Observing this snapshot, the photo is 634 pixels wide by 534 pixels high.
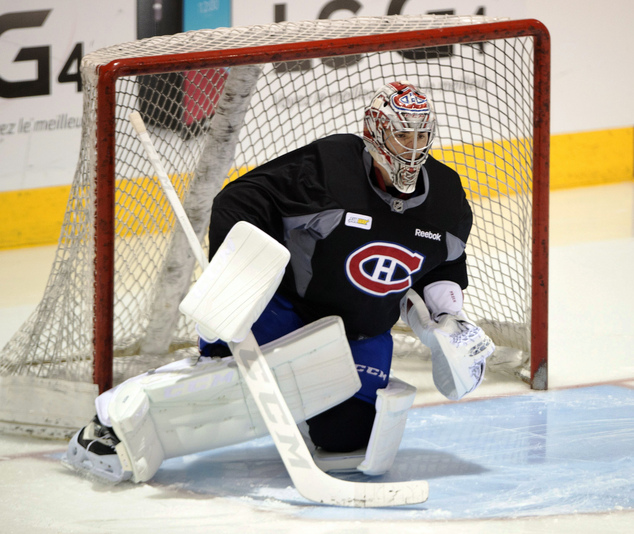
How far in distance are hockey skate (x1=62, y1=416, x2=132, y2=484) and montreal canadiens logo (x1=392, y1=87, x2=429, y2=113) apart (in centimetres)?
100

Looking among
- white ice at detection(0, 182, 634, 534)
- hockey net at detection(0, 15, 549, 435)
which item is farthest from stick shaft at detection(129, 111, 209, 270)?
white ice at detection(0, 182, 634, 534)

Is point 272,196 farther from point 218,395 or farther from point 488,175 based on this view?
point 488,175

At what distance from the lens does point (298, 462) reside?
1981 mm

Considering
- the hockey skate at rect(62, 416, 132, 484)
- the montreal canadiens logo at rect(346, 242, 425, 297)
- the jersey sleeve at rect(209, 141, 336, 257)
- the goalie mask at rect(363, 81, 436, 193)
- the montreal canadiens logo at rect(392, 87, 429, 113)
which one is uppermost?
the montreal canadiens logo at rect(392, 87, 429, 113)

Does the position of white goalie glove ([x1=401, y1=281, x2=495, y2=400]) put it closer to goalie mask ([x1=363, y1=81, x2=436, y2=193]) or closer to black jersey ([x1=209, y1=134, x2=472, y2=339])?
black jersey ([x1=209, y1=134, x2=472, y2=339])

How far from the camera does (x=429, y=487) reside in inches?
82.4

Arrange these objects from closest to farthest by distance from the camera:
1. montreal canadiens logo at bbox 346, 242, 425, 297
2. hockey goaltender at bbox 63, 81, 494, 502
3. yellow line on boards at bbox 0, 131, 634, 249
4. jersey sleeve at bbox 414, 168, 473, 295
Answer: hockey goaltender at bbox 63, 81, 494, 502 < montreal canadiens logo at bbox 346, 242, 425, 297 < jersey sleeve at bbox 414, 168, 473, 295 < yellow line on boards at bbox 0, 131, 634, 249

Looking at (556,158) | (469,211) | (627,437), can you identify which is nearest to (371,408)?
(469,211)

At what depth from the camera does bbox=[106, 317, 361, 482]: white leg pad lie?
2.03 metres

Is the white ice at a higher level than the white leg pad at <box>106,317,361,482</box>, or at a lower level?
lower

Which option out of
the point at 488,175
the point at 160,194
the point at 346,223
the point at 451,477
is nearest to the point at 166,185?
the point at 346,223

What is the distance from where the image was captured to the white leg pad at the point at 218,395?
2.03 metres

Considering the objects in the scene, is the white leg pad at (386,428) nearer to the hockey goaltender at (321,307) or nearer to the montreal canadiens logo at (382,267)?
the hockey goaltender at (321,307)

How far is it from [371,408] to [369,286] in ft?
1.07
